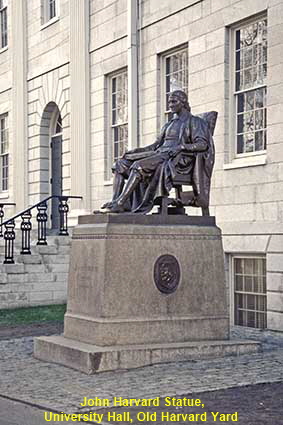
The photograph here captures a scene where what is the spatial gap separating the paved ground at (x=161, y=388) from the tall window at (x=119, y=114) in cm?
904

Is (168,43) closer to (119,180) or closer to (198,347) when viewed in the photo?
(119,180)

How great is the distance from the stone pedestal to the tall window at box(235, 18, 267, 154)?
13.3ft

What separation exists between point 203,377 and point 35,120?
49.8 ft

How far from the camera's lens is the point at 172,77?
59.6 feet

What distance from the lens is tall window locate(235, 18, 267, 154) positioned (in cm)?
1538

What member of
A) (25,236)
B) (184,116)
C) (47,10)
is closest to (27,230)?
(25,236)

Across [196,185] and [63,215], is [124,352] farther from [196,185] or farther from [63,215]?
[63,215]

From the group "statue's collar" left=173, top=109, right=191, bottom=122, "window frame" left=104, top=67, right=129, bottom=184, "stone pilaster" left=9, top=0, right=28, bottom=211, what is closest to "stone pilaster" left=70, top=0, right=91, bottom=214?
"window frame" left=104, top=67, right=129, bottom=184

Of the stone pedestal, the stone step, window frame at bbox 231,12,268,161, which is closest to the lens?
the stone step

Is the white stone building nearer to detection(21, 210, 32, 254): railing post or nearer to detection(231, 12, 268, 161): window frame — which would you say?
detection(231, 12, 268, 161): window frame

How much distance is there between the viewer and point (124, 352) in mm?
10766

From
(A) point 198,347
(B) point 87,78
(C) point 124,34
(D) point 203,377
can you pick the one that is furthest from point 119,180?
(B) point 87,78

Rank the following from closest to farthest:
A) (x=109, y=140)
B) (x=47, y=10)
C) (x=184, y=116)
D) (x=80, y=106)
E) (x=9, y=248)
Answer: (x=184, y=116) → (x=9, y=248) → (x=109, y=140) → (x=80, y=106) → (x=47, y=10)

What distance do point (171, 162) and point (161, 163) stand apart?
0.14m
